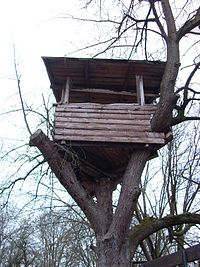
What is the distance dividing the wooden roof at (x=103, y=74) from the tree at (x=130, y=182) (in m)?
0.63

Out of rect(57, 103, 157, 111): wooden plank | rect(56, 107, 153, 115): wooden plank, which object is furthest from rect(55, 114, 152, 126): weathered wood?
rect(57, 103, 157, 111): wooden plank

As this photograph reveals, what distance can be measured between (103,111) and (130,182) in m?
1.26

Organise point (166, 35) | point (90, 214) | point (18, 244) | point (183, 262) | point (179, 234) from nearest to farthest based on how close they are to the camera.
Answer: point (183, 262), point (90, 214), point (166, 35), point (179, 234), point (18, 244)

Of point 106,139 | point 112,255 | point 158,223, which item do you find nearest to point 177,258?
point 112,255

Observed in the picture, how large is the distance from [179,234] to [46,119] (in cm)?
458

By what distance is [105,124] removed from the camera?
6.32 meters

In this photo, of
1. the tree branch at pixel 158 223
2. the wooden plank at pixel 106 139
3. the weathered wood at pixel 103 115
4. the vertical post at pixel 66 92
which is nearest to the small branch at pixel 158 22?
the weathered wood at pixel 103 115

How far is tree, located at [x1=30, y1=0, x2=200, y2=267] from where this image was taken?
5.90 m

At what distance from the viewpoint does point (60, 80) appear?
737 cm

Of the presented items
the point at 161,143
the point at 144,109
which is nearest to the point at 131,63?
the point at 144,109

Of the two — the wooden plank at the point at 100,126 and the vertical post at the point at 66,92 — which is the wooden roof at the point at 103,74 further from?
the wooden plank at the point at 100,126

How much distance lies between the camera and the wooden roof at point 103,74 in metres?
6.96

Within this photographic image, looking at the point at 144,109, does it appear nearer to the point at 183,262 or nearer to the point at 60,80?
the point at 60,80

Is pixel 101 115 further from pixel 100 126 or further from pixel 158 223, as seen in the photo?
pixel 158 223
